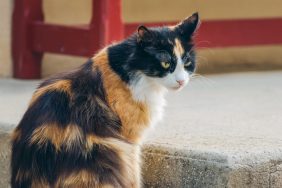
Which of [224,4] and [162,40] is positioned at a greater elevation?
[162,40]

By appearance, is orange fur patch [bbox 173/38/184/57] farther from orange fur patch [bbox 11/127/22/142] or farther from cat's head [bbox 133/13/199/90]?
orange fur patch [bbox 11/127/22/142]

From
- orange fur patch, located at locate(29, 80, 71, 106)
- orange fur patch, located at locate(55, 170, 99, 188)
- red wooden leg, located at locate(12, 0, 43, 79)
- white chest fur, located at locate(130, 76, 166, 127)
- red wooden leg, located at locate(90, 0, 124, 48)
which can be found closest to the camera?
orange fur patch, located at locate(55, 170, 99, 188)

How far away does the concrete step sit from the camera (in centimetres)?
426

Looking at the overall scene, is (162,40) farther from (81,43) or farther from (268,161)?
(81,43)

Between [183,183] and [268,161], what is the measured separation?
40cm

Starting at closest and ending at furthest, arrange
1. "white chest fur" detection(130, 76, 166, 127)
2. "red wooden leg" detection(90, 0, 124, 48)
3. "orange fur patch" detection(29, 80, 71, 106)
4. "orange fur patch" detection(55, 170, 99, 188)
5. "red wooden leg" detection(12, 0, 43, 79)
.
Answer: "orange fur patch" detection(55, 170, 99, 188)
"orange fur patch" detection(29, 80, 71, 106)
"white chest fur" detection(130, 76, 166, 127)
"red wooden leg" detection(90, 0, 124, 48)
"red wooden leg" detection(12, 0, 43, 79)

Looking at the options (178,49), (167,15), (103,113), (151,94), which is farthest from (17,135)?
(167,15)

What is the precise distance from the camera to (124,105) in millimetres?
4191

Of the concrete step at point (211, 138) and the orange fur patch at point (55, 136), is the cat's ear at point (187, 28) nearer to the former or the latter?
the concrete step at point (211, 138)

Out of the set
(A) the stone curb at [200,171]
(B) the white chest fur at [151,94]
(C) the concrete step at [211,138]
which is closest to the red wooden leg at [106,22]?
(C) the concrete step at [211,138]

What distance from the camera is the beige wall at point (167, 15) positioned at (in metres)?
6.82

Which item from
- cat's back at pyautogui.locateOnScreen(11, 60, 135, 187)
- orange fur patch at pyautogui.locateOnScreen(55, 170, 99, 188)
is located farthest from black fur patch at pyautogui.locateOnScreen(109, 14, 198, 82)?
orange fur patch at pyautogui.locateOnScreen(55, 170, 99, 188)

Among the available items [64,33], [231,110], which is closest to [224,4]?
[64,33]

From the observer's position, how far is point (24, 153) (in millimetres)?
4031
